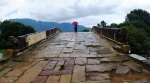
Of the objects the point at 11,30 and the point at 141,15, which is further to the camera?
the point at 141,15

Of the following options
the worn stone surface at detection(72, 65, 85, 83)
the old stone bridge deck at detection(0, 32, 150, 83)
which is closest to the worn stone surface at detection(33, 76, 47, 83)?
the old stone bridge deck at detection(0, 32, 150, 83)

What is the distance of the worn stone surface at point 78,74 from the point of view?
5.37 metres

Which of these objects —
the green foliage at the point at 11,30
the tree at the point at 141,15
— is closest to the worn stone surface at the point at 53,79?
the green foliage at the point at 11,30

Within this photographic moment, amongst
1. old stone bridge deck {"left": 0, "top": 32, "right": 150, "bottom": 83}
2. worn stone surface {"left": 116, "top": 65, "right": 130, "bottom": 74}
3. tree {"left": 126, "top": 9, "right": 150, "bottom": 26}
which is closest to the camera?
old stone bridge deck {"left": 0, "top": 32, "right": 150, "bottom": 83}

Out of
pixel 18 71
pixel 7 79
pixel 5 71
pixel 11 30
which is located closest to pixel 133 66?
pixel 18 71

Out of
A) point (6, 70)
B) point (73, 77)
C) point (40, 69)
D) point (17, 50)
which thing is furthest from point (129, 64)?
point (17, 50)

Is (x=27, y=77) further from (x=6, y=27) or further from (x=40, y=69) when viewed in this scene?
(x=6, y=27)

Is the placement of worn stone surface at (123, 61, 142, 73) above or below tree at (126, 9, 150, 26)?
below

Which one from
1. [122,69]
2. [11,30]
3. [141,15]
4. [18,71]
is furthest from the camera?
[141,15]

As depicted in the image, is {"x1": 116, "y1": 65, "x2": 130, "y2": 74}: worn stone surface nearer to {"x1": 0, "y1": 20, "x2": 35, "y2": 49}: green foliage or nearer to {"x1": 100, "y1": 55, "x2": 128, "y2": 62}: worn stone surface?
{"x1": 100, "y1": 55, "x2": 128, "y2": 62}: worn stone surface

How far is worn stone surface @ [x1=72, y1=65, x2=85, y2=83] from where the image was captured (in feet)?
17.6

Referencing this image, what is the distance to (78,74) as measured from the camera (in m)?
5.81

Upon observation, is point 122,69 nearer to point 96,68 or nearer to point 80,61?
point 96,68

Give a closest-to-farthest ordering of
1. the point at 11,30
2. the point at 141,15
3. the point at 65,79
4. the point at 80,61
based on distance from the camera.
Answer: the point at 65,79 < the point at 80,61 < the point at 11,30 < the point at 141,15
